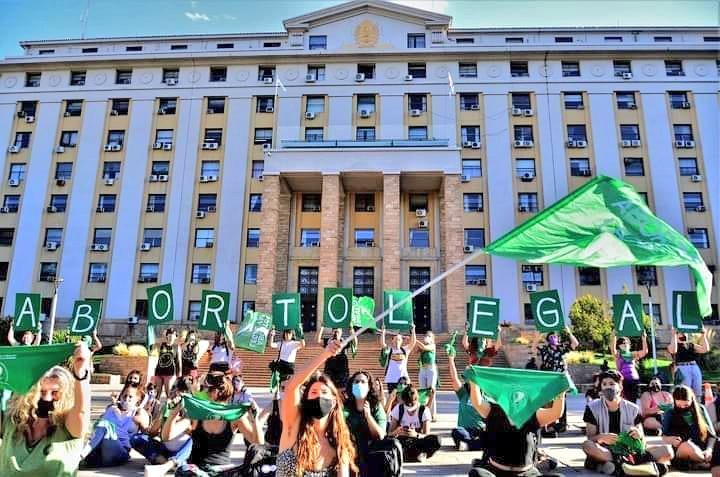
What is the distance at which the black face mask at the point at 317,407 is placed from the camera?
3453 mm

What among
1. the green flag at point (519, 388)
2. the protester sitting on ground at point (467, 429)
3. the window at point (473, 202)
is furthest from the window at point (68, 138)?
the green flag at point (519, 388)

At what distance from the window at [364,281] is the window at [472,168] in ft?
27.4

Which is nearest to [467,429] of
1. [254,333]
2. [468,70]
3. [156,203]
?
[254,333]

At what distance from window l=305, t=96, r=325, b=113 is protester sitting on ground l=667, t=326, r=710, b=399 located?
2670cm

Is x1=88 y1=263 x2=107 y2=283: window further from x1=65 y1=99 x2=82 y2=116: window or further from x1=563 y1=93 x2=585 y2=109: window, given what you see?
x1=563 y1=93 x2=585 y2=109: window

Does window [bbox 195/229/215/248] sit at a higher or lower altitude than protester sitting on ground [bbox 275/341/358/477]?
higher

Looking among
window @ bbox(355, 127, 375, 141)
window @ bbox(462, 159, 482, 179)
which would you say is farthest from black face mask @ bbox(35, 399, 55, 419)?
window @ bbox(462, 159, 482, 179)

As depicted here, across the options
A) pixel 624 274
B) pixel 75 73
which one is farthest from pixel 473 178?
pixel 75 73

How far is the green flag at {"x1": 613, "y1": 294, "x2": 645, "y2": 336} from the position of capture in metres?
11.0

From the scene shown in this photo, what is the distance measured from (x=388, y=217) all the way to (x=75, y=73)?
966 inches

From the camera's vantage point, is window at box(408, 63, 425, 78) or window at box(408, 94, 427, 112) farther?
window at box(408, 63, 425, 78)

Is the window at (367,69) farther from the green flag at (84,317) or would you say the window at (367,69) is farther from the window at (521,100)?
the green flag at (84,317)

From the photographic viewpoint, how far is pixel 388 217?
27.0m

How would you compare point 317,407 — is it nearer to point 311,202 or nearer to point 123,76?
point 311,202
